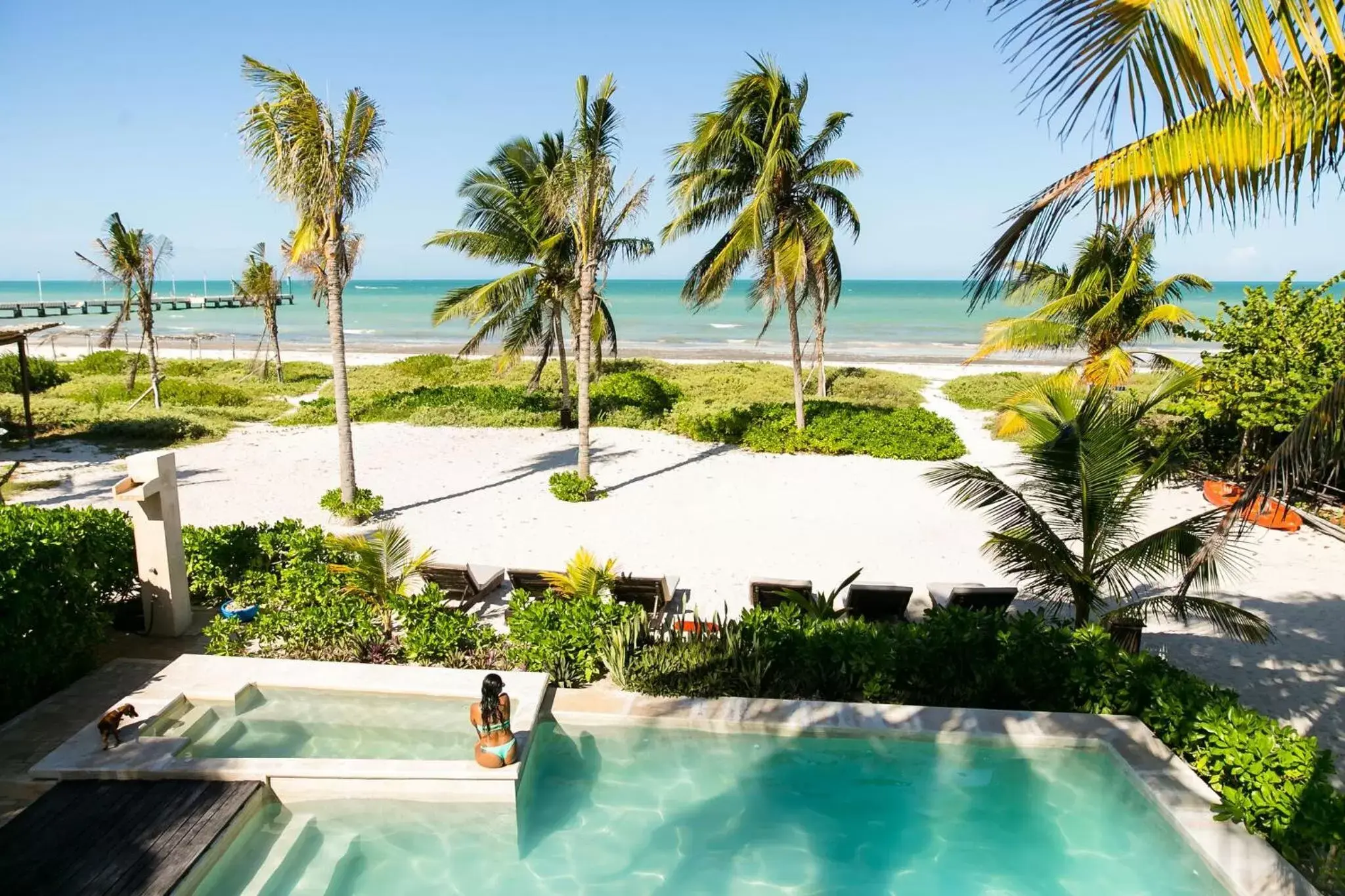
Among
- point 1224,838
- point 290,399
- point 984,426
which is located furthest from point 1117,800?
point 290,399

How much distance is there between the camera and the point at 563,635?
25.5ft

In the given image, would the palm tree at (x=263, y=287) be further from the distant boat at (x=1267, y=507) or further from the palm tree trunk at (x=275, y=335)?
the distant boat at (x=1267, y=507)

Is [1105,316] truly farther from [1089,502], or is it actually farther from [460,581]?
[460,581]

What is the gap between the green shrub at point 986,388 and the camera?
26641mm

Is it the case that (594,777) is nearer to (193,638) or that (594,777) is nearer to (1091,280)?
(193,638)

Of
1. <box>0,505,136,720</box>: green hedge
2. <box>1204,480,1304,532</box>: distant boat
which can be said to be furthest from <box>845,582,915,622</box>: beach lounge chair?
<box>0,505,136,720</box>: green hedge

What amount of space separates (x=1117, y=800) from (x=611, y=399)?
18638 mm

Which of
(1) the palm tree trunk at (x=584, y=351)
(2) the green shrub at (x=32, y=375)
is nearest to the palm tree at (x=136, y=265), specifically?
(2) the green shrub at (x=32, y=375)

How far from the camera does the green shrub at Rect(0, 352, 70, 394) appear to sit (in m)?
26.6

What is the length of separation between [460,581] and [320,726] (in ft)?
8.29

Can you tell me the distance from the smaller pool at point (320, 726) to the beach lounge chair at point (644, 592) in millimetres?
2316

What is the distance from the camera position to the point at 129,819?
5.52 m

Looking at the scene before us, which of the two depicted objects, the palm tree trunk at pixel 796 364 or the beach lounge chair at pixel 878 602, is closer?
the beach lounge chair at pixel 878 602

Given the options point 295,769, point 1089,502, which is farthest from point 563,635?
point 1089,502
